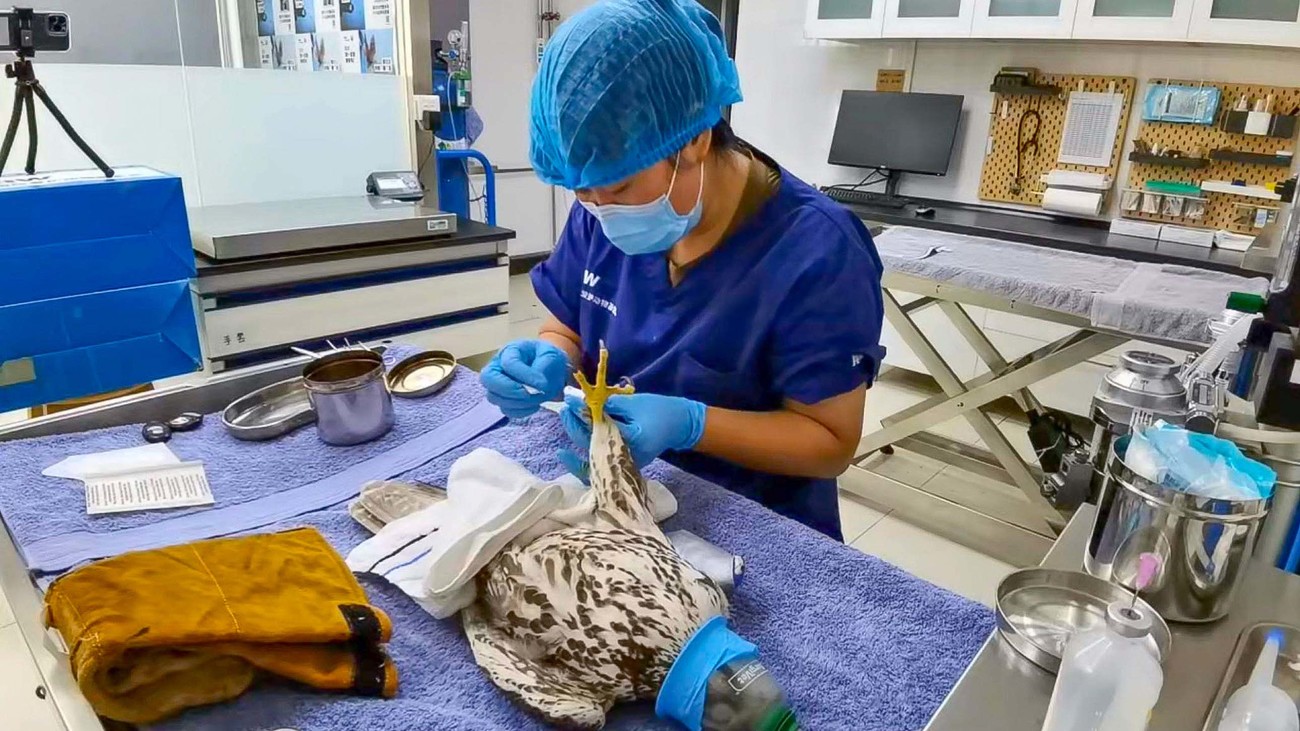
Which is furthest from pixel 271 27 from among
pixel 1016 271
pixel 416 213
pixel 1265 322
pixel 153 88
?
pixel 1265 322

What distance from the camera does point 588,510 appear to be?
3.11 ft

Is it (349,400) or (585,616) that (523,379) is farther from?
(585,616)

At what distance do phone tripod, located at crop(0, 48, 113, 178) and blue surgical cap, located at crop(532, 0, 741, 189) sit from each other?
1533mm

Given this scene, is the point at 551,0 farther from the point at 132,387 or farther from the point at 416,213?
the point at 132,387

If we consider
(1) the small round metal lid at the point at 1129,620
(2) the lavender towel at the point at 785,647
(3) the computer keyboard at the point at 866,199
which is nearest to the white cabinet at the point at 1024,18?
(3) the computer keyboard at the point at 866,199

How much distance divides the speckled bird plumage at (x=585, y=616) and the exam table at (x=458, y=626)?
1.2 inches

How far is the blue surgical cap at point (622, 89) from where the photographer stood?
1017mm

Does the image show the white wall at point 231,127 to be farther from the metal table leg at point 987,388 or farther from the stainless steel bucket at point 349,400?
the metal table leg at point 987,388

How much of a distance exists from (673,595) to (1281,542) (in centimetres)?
70

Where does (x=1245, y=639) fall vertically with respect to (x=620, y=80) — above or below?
below

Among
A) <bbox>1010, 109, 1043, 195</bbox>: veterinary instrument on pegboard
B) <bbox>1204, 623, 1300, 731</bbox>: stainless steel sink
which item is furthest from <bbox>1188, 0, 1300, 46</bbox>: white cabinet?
<bbox>1204, 623, 1300, 731</bbox>: stainless steel sink

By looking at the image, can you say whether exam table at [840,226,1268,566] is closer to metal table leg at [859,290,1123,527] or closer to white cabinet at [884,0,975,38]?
metal table leg at [859,290,1123,527]

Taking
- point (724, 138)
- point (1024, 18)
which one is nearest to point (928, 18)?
point (1024, 18)

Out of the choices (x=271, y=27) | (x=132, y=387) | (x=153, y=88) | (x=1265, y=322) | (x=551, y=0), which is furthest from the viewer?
(x=551, y=0)
